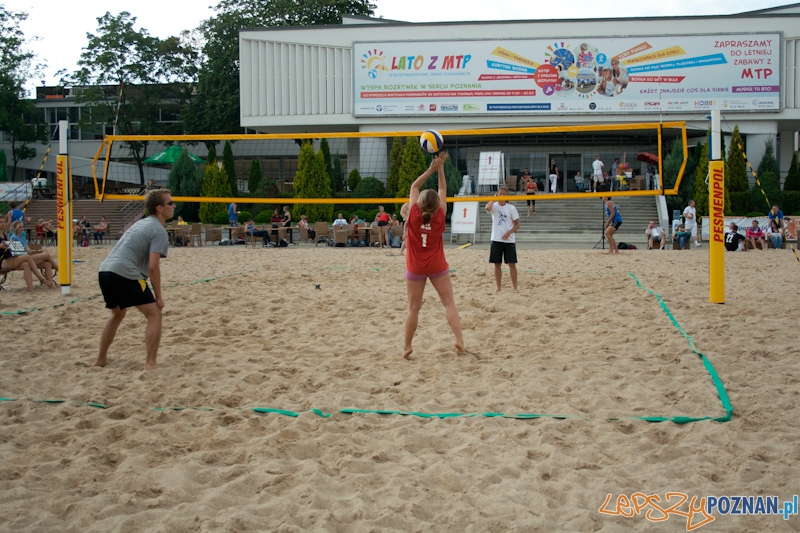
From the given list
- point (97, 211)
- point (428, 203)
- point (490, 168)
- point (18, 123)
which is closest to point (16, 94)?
point (18, 123)

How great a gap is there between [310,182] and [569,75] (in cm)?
978

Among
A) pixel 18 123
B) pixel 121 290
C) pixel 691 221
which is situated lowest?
pixel 121 290

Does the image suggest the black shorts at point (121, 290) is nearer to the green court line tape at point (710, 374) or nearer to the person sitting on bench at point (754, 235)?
the green court line tape at point (710, 374)

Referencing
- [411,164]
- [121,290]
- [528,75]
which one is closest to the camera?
[121,290]

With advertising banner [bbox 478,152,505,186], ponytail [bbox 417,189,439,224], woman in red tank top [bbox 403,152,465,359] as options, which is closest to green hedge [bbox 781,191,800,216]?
advertising banner [bbox 478,152,505,186]

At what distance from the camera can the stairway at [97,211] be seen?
931 inches

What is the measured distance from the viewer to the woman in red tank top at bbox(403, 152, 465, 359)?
479cm

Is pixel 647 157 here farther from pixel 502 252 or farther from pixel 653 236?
pixel 502 252

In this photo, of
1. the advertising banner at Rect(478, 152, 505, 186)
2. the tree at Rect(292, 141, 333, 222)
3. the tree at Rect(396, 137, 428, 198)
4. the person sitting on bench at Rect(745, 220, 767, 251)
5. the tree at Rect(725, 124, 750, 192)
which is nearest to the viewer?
the person sitting on bench at Rect(745, 220, 767, 251)

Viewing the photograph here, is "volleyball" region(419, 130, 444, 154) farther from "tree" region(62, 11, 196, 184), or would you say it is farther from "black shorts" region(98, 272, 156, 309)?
"tree" region(62, 11, 196, 184)

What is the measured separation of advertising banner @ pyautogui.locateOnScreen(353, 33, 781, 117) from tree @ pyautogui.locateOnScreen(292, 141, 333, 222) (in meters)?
4.92

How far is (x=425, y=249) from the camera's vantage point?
486 cm

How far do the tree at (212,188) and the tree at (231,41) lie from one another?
945 centimetres

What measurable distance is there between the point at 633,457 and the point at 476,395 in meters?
1.14
